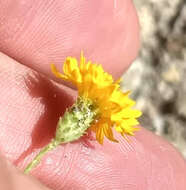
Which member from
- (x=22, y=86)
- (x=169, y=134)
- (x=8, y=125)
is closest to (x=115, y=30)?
(x=22, y=86)

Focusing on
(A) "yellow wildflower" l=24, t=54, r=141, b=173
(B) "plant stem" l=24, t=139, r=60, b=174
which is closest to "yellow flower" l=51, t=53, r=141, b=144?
(A) "yellow wildflower" l=24, t=54, r=141, b=173

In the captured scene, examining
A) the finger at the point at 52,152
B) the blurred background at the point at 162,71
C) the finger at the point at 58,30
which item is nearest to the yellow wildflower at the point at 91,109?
the finger at the point at 52,152

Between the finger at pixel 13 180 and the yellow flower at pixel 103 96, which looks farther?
the yellow flower at pixel 103 96

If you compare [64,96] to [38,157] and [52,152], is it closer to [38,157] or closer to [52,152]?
[52,152]

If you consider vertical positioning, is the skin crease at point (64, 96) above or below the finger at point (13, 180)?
above

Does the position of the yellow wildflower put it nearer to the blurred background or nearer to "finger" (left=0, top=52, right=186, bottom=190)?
"finger" (left=0, top=52, right=186, bottom=190)

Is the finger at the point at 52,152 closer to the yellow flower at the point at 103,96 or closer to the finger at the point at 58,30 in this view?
the finger at the point at 58,30
